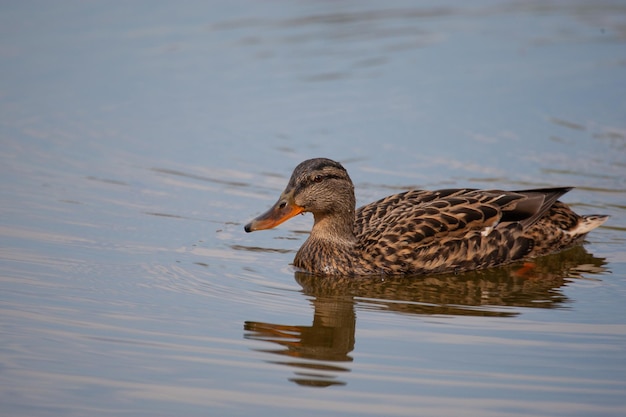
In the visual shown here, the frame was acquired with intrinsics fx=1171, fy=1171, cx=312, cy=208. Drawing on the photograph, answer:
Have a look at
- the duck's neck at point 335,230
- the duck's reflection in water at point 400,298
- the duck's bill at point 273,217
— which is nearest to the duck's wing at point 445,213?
the duck's neck at point 335,230

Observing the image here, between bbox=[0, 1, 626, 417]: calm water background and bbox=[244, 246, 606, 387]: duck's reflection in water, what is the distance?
0.03m

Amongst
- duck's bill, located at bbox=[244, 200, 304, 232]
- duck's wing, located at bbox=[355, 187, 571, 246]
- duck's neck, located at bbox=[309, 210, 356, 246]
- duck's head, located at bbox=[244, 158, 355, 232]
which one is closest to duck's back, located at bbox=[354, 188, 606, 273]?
duck's wing, located at bbox=[355, 187, 571, 246]

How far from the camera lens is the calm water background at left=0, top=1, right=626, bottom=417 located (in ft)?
25.5

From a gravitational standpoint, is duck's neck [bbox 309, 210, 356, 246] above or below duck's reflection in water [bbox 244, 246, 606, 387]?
above

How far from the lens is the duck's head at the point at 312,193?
1046 cm

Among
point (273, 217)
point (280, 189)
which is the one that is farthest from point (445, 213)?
point (280, 189)

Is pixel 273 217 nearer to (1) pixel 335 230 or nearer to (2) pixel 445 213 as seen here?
(1) pixel 335 230

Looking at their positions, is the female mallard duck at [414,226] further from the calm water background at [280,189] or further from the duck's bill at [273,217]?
the calm water background at [280,189]

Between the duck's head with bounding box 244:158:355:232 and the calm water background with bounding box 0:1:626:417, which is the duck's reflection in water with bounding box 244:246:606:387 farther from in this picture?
the duck's head with bounding box 244:158:355:232

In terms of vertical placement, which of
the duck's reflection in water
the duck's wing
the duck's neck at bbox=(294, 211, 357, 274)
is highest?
the duck's wing

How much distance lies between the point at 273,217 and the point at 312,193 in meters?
0.43

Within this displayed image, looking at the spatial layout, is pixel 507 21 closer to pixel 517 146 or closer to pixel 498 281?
pixel 517 146

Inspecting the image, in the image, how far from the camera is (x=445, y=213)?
35.3 feet

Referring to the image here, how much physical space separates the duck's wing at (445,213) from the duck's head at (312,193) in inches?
18.0
